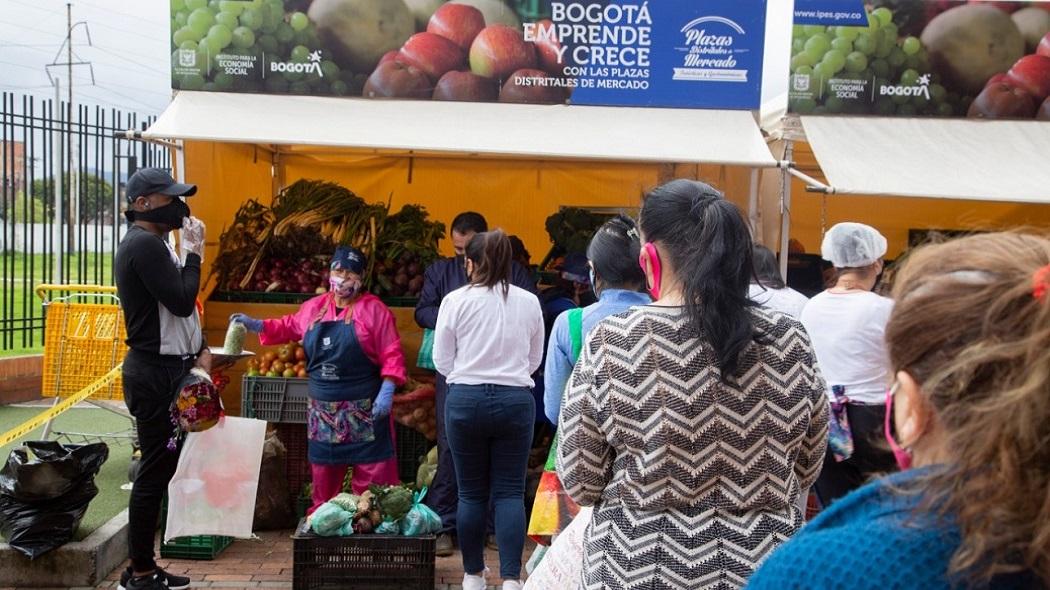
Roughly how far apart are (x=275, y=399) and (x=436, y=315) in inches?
43.0

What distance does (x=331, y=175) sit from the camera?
8.23 m

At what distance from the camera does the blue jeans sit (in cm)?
459

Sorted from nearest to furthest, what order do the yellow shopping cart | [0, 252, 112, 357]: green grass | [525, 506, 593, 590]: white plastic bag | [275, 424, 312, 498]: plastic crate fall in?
[525, 506, 593, 590]: white plastic bag < [275, 424, 312, 498]: plastic crate < the yellow shopping cart < [0, 252, 112, 357]: green grass

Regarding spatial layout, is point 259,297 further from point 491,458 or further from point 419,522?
point 491,458

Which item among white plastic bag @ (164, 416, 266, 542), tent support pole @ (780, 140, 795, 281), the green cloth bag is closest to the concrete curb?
white plastic bag @ (164, 416, 266, 542)

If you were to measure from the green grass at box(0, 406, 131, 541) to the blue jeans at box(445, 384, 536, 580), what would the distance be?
1.97 metres

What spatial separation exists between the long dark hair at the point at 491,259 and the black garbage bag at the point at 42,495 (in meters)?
2.13

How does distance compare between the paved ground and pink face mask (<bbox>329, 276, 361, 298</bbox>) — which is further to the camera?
pink face mask (<bbox>329, 276, 361, 298</bbox>)

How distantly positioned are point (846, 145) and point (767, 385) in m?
4.33

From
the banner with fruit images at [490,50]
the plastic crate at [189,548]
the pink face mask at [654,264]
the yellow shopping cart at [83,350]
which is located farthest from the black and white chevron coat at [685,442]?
the yellow shopping cart at [83,350]

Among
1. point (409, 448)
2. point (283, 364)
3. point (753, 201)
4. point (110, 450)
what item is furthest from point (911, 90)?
point (110, 450)

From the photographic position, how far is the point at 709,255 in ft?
7.51

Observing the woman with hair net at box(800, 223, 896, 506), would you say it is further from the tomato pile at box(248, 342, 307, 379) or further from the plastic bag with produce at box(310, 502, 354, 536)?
the tomato pile at box(248, 342, 307, 379)

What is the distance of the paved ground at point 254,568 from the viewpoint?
500cm
